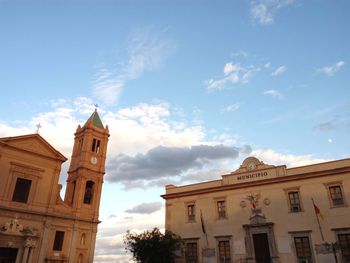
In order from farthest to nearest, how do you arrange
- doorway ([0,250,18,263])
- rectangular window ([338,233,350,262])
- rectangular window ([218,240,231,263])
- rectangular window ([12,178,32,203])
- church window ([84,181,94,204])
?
church window ([84,181,94,204]), rectangular window ([12,178,32,203]), doorway ([0,250,18,263]), rectangular window ([218,240,231,263]), rectangular window ([338,233,350,262])

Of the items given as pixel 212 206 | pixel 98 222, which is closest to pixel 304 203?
pixel 212 206

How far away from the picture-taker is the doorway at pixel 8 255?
86.7 ft

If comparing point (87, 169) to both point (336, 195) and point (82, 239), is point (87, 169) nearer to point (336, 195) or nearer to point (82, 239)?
point (82, 239)

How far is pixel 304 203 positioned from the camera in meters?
24.0

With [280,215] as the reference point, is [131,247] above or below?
below

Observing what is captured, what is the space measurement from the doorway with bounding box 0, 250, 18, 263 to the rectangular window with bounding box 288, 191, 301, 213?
2354cm

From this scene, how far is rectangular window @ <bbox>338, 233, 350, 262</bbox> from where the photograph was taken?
69.6 feet

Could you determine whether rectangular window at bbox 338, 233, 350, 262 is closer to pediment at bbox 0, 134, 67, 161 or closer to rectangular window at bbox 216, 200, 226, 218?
rectangular window at bbox 216, 200, 226, 218

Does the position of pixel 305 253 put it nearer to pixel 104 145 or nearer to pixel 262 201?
pixel 262 201

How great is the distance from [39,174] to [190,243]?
16059 mm

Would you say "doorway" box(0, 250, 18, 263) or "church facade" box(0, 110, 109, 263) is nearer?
"doorway" box(0, 250, 18, 263)

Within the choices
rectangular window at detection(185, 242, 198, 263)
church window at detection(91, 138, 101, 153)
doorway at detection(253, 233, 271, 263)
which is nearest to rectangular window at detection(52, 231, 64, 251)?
church window at detection(91, 138, 101, 153)

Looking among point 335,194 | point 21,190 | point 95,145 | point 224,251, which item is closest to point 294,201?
point 335,194

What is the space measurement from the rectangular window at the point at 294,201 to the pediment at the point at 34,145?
22.5 metres
